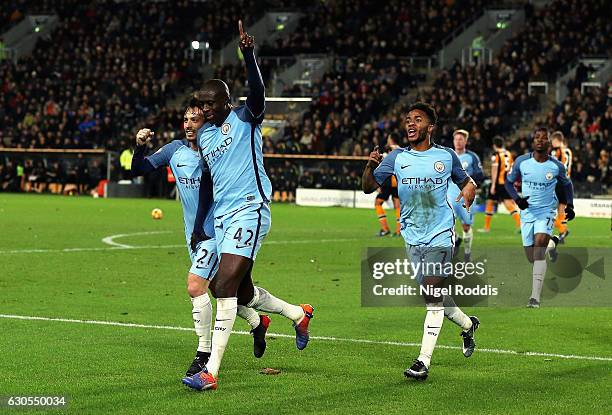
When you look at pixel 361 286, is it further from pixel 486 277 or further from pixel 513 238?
pixel 513 238

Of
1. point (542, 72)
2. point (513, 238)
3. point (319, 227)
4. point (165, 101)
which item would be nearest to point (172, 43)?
point (165, 101)

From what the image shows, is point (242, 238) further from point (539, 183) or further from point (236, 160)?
point (539, 183)

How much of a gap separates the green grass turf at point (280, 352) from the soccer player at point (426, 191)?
2.52 ft

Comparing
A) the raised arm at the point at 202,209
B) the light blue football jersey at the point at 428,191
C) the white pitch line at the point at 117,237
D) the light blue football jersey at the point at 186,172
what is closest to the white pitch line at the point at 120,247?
the white pitch line at the point at 117,237

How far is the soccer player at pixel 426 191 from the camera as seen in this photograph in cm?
927

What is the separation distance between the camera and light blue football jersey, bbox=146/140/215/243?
30.8 ft

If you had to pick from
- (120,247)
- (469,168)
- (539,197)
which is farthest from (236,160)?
(120,247)

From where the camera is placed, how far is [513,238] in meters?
25.8

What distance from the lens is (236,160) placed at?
861 centimetres

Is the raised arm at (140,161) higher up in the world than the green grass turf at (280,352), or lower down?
higher up

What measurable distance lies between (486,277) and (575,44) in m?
30.0

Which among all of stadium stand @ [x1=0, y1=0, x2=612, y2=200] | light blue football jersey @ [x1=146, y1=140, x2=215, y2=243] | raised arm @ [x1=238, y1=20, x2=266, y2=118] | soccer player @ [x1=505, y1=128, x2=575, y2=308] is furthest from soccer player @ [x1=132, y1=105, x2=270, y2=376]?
stadium stand @ [x1=0, y1=0, x2=612, y2=200]

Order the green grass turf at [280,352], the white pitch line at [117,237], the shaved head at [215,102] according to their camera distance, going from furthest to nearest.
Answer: the white pitch line at [117,237], the shaved head at [215,102], the green grass turf at [280,352]

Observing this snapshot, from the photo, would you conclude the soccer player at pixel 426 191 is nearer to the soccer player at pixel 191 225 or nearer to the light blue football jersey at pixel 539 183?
the soccer player at pixel 191 225
